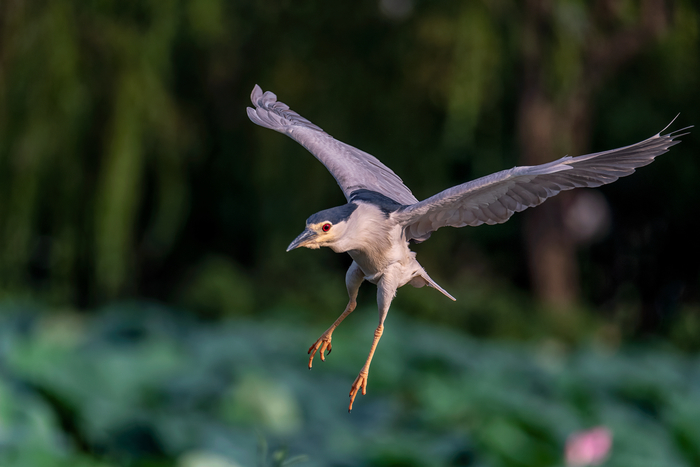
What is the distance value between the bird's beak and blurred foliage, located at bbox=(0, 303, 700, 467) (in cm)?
166

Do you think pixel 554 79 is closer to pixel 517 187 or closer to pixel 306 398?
pixel 306 398

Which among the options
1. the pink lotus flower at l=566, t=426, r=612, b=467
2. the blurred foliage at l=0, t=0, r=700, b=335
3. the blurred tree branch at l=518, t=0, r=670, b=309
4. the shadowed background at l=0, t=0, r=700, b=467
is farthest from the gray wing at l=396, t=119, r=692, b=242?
the blurred tree branch at l=518, t=0, r=670, b=309

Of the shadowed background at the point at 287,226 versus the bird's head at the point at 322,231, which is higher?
the shadowed background at the point at 287,226

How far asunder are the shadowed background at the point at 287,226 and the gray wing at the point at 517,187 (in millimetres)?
1546

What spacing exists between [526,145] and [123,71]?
2.59 meters

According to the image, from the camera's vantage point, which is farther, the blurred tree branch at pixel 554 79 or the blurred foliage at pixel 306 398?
the blurred tree branch at pixel 554 79

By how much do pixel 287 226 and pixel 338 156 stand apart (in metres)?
6.00

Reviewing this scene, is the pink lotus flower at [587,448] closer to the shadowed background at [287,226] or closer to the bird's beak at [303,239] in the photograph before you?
the shadowed background at [287,226]

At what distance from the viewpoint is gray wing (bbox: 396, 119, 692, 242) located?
450 millimetres

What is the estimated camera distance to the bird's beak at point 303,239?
1.27ft

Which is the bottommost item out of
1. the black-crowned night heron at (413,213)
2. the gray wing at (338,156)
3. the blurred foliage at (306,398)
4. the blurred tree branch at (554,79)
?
the black-crowned night heron at (413,213)

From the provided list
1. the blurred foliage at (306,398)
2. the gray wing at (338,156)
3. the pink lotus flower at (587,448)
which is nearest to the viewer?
the gray wing at (338,156)

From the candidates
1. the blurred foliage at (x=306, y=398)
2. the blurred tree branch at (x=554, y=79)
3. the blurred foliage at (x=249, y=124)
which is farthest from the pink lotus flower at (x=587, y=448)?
the blurred tree branch at (x=554, y=79)

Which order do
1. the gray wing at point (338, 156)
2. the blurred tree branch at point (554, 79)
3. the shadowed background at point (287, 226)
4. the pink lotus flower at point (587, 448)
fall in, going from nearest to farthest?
the gray wing at point (338, 156), the pink lotus flower at point (587, 448), the shadowed background at point (287, 226), the blurred tree branch at point (554, 79)
